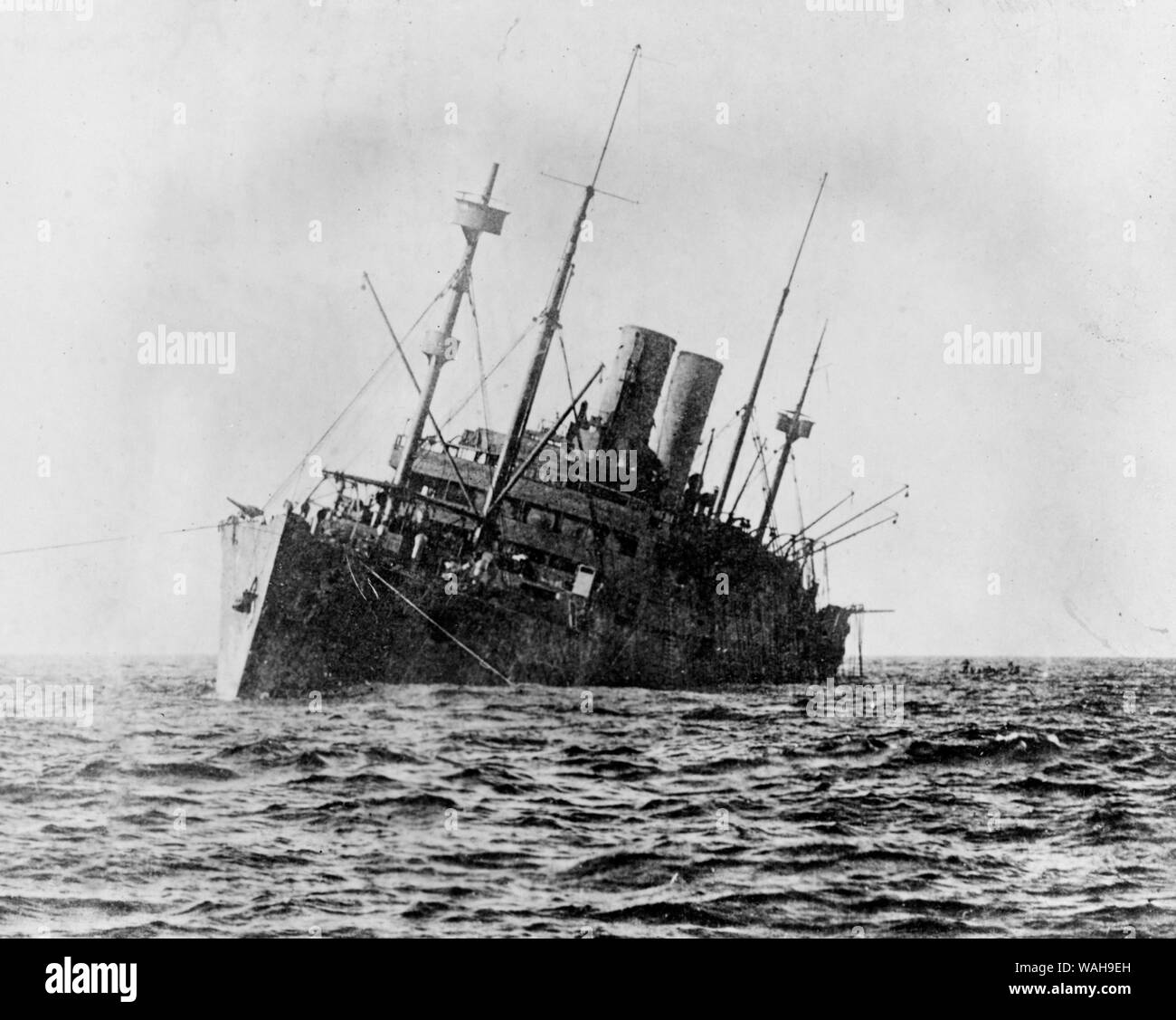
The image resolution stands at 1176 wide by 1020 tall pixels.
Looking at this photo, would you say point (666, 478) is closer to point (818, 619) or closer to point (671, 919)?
point (818, 619)

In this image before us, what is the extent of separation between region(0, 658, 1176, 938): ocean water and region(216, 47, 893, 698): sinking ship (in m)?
4.35

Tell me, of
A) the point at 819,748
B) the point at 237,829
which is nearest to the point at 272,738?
the point at 237,829

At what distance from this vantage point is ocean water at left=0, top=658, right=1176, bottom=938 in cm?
658

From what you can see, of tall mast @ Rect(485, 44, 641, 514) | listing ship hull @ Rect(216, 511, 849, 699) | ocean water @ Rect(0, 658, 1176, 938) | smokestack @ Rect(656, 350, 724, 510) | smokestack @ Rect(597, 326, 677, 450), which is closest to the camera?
ocean water @ Rect(0, 658, 1176, 938)

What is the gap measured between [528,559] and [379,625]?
16.5 feet

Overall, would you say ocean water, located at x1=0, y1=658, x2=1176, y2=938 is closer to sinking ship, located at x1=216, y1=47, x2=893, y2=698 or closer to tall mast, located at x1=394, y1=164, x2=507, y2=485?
sinking ship, located at x1=216, y1=47, x2=893, y2=698

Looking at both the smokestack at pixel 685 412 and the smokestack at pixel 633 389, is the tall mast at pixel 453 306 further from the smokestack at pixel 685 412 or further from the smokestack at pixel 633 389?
the smokestack at pixel 685 412

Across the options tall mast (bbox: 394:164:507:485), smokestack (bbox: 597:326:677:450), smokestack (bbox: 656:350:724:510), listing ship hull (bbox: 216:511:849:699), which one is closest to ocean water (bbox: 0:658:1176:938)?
listing ship hull (bbox: 216:511:849:699)

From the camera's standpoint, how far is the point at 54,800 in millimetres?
8555

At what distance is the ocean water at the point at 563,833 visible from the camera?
→ 21.6 ft

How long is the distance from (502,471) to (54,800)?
13.9 meters
